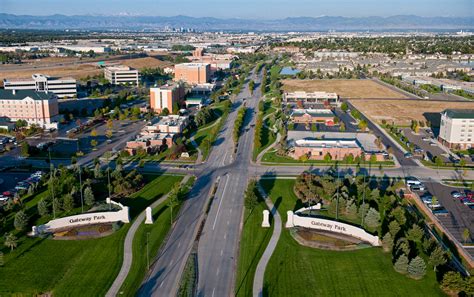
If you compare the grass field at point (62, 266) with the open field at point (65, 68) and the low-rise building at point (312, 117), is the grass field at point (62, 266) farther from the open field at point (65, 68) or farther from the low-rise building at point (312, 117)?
the open field at point (65, 68)

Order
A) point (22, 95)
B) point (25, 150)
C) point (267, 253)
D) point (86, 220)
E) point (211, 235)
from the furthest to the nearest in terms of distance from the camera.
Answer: point (22, 95), point (25, 150), point (86, 220), point (211, 235), point (267, 253)

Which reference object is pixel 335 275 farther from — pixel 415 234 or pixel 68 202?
pixel 68 202

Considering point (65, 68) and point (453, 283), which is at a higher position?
point (65, 68)

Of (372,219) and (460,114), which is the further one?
(460,114)

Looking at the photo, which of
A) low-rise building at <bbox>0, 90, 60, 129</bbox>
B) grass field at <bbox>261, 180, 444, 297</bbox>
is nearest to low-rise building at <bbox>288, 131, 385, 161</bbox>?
grass field at <bbox>261, 180, 444, 297</bbox>

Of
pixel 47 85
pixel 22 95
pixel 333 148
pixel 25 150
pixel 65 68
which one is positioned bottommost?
pixel 25 150

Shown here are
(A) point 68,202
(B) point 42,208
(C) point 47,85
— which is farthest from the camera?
(C) point 47,85

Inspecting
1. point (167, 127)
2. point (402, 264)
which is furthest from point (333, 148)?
point (402, 264)
